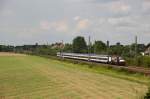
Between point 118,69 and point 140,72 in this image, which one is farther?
point 118,69

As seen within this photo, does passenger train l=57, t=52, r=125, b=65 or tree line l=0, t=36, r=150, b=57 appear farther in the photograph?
tree line l=0, t=36, r=150, b=57

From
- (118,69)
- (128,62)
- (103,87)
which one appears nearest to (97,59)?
(128,62)

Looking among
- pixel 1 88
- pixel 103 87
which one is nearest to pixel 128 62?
pixel 103 87

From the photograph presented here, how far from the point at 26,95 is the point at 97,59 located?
125 ft

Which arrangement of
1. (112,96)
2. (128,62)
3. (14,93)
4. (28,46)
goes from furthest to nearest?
(28,46) < (128,62) < (14,93) < (112,96)

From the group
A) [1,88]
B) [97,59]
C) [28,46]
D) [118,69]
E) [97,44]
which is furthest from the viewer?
[28,46]

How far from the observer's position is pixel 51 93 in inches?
808

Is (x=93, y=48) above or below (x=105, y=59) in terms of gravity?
above

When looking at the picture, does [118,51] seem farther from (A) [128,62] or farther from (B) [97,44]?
(A) [128,62]

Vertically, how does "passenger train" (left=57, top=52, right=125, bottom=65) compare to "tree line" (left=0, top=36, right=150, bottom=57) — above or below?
below

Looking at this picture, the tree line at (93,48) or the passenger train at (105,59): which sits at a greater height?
the tree line at (93,48)

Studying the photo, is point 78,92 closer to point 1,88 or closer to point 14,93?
point 14,93

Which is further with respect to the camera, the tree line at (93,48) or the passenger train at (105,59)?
the tree line at (93,48)

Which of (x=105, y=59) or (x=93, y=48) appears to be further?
(x=93, y=48)
